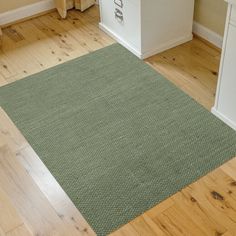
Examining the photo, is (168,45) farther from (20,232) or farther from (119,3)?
(20,232)

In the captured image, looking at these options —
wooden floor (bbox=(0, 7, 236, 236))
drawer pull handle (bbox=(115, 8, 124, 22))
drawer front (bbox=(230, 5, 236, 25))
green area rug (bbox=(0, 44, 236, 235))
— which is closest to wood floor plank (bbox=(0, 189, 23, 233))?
wooden floor (bbox=(0, 7, 236, 236))

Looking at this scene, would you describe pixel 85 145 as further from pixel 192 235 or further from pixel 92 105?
pixel 192 235

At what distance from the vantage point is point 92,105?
2369mm

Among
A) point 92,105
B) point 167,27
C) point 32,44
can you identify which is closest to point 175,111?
point 92,105

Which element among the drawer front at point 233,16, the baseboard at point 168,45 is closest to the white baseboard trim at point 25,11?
the baseboard at point 168,45

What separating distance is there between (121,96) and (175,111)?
0.36m

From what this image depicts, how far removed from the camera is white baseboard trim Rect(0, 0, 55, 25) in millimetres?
3198

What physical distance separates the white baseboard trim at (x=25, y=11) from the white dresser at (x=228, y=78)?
1.86 m

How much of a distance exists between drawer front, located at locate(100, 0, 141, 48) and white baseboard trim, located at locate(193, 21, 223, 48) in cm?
52

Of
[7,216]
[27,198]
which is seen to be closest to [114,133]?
[27,198]

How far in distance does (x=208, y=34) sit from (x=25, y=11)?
61.0 inches

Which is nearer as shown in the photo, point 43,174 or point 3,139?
point 43,174

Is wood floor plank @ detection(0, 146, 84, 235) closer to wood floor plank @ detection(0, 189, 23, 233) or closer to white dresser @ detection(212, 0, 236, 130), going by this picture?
wood floor plank @ detection(0, 189, 23, 233)

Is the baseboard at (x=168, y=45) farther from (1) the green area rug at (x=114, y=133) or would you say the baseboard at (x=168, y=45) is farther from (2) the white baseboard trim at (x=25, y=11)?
(2) the white baseboard trim at (x=25, y=11)
